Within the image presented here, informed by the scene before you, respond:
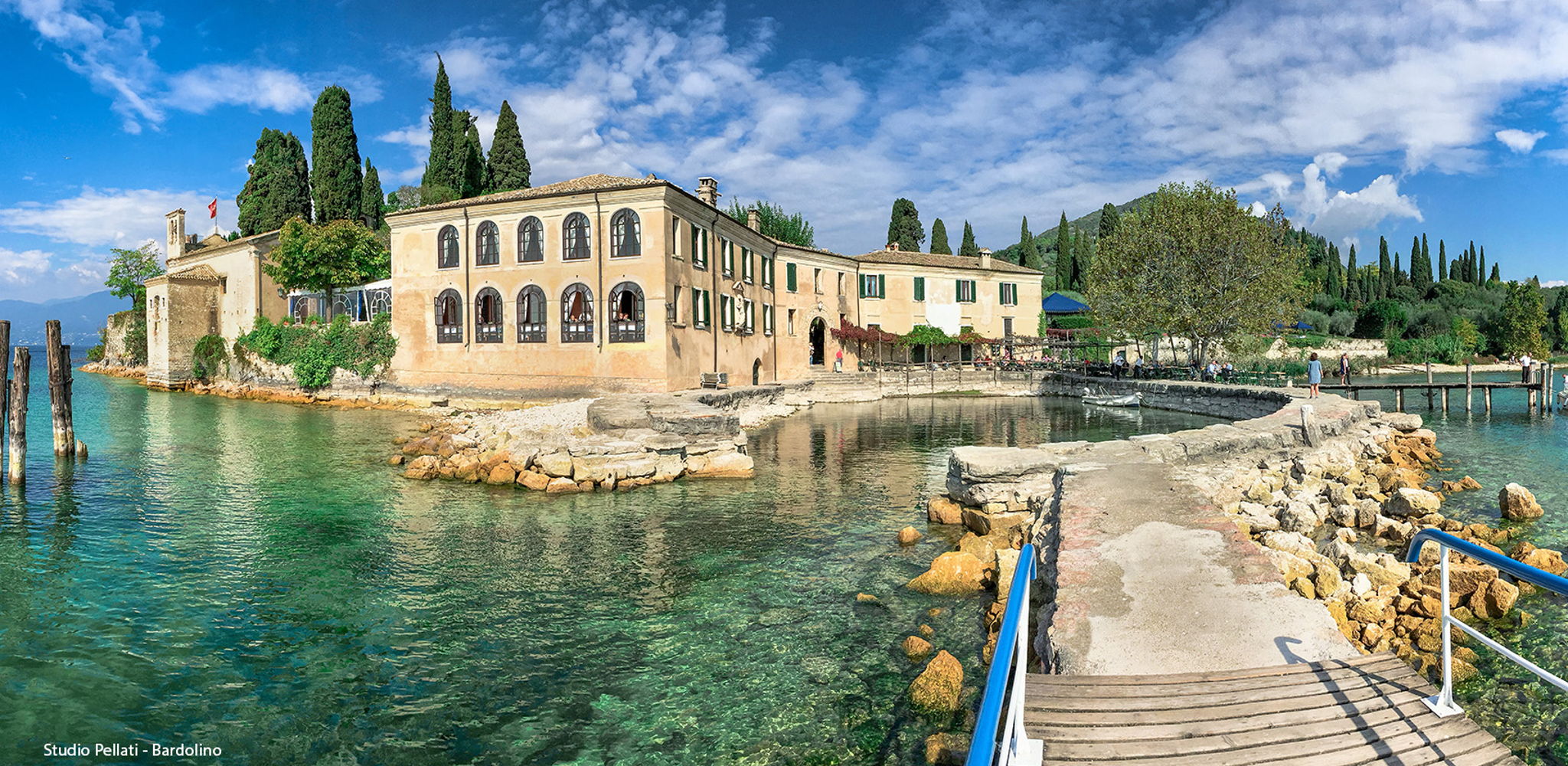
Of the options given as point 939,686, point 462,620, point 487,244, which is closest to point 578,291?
point 487,244

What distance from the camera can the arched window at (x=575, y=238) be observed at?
28.2 m

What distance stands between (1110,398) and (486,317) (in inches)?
1042

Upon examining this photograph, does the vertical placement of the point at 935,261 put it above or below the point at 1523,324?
above

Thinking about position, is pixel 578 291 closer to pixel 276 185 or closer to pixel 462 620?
pixel 462 620

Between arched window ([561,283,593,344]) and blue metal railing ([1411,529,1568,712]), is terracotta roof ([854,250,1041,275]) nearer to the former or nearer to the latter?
arched window ([561,283,593,344])

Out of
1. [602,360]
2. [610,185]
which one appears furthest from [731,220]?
[602,360]

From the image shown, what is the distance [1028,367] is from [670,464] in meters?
33.7

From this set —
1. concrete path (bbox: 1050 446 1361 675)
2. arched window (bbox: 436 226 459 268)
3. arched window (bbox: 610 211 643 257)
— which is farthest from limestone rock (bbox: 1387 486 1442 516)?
arched window (bbox: 436 226 459 268)

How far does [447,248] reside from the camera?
30.9m

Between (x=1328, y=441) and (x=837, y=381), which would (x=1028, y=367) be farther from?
(x=1328, y=441)

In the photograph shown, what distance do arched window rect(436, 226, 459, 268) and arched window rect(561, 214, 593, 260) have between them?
516cm

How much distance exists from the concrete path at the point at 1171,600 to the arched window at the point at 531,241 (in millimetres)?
24540

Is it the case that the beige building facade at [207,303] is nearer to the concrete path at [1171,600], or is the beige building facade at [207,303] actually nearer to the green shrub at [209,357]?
the green shrub at [209,357]

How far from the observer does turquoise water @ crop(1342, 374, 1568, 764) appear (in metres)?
5.83
